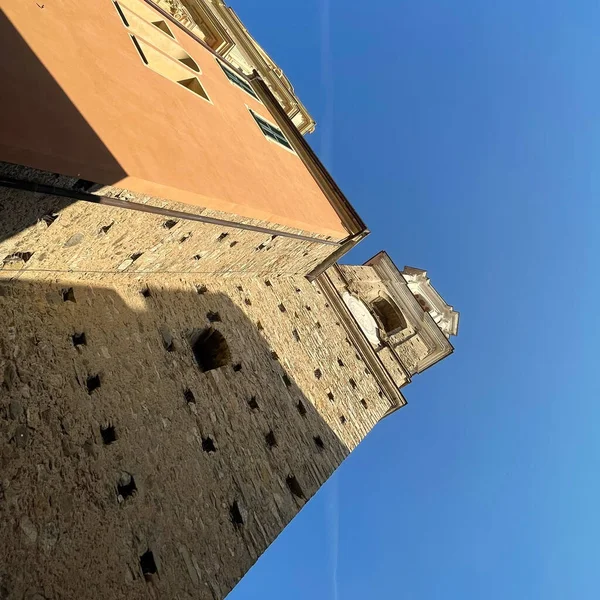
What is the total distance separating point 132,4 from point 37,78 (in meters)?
3.75

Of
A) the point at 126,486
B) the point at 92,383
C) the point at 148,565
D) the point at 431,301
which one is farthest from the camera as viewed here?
the point at 431,301

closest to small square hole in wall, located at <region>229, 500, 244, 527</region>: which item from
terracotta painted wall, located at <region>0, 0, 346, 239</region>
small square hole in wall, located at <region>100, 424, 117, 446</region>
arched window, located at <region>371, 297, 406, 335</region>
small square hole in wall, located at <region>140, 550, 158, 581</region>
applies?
small square hole in wall, located at <region>140, 550, 158, 581</region>

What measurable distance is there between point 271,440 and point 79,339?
309 cm

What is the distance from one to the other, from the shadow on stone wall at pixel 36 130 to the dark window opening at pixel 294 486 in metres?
4.41

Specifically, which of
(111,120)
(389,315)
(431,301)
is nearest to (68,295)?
(111,120)

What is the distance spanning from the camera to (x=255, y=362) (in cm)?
694

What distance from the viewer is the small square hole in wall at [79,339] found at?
4.06m

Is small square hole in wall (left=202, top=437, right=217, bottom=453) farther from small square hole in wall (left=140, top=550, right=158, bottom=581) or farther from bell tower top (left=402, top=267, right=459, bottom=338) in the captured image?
bell tower top (left=402, top=267, right=459, bottom=338)

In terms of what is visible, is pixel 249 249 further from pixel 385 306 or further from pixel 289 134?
pixel 385 306

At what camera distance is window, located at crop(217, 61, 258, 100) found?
27.9 ft

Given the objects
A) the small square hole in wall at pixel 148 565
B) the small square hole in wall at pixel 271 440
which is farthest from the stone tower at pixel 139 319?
the small square hole in wall at pixel 271 440

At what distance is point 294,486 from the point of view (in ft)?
20.6

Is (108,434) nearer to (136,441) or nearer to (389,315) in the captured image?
(136,441)

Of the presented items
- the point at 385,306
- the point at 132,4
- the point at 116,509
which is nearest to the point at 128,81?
the point at 132,4
